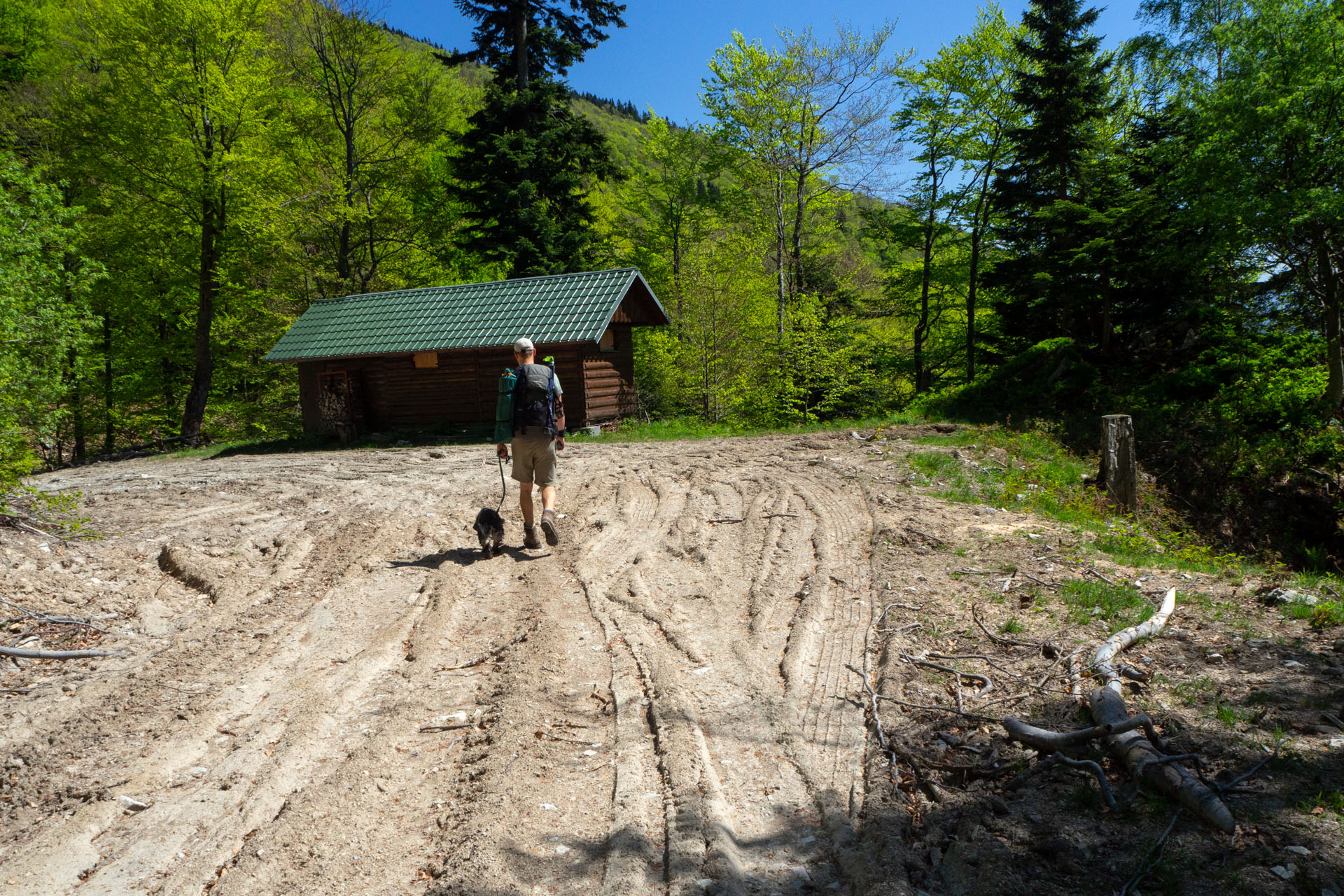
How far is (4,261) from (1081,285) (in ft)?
65.4

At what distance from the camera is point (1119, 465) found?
9.69 metres

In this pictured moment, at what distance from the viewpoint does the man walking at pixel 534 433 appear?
7.38 meters

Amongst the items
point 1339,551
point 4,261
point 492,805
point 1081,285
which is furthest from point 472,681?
point 1081,285

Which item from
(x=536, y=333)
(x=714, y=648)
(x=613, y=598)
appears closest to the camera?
(x=714, y=648)

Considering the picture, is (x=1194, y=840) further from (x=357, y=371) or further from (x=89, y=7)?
(x=89, y=7)

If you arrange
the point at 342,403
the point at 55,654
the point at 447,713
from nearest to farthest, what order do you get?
1. the point at 447,713
2. the point at 55,654
3. the point at 342,403

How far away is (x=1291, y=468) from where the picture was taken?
12570 mm

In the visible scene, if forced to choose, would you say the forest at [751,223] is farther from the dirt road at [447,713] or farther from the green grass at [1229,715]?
the green grass at [1229,715]

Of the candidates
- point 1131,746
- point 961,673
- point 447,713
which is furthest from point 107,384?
point 1131,746

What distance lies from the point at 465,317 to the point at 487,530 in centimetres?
1401

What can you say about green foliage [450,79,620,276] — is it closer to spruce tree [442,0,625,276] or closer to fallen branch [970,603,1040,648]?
spruce tree [442,0,625,276]

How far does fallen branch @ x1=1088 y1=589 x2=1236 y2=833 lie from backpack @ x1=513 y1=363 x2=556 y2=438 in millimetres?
5161

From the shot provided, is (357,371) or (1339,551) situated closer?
(1339,551)

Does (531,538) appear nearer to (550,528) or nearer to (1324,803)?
(550,528)
